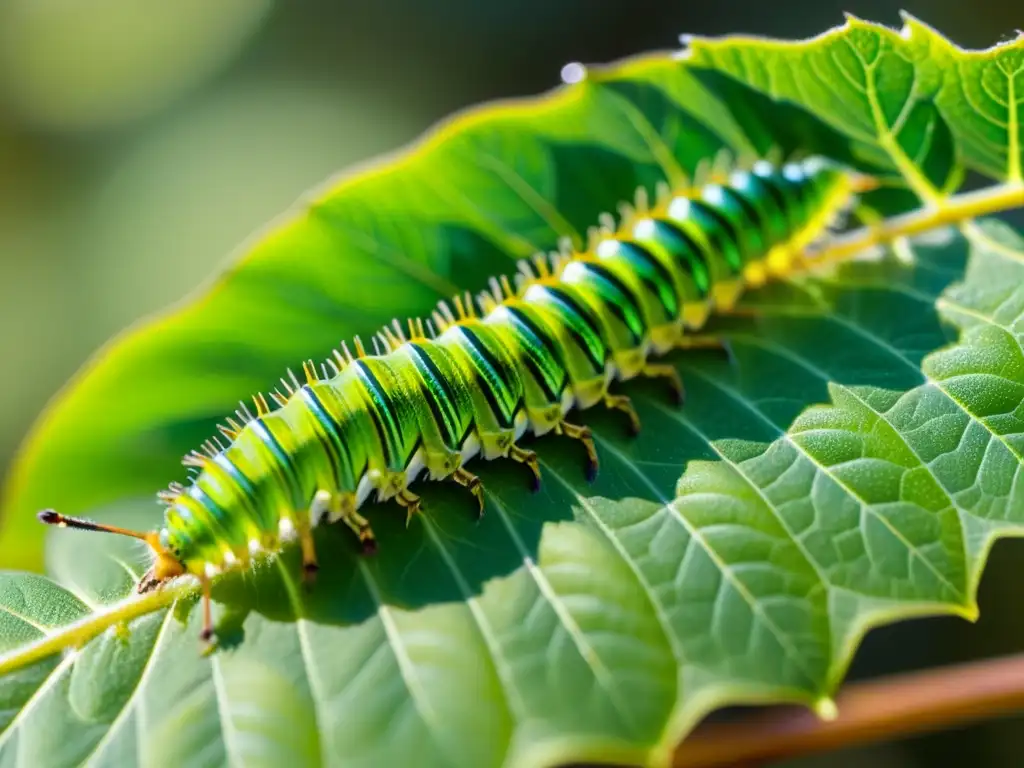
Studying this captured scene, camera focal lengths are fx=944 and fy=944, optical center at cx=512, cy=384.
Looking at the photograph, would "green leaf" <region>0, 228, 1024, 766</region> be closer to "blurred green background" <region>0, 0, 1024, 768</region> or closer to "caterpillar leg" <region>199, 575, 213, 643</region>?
"caterpillar leg" <region>199, 575, 213, 643</region>

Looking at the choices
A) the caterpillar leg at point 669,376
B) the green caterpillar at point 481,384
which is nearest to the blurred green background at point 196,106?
the green caterpillar at point 481,384

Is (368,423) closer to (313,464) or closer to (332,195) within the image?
(313,464)

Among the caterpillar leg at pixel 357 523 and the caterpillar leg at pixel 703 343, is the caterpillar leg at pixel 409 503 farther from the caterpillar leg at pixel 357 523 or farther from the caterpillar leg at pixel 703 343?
the caterpillar leg at pixel 703 343

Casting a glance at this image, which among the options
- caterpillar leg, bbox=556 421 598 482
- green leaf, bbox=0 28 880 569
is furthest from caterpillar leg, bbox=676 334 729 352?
green leaf, bbox=0 28 880 569

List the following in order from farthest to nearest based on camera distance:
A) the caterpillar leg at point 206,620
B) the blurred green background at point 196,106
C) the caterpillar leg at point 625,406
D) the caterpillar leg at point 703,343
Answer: the blurred green background at point 196,106 → the caterpillar leg at point 703,343 → the caterpillar leg at point 625,406 → the caterpillar leg at point 206,620

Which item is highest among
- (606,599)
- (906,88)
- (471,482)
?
(906,88)

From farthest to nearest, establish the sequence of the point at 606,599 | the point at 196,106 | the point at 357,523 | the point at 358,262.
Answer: the point at 196,106 < the point at 358,262 < the point at 357,523 < the point at 606,599

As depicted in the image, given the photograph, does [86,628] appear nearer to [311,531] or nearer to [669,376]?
[311,531]

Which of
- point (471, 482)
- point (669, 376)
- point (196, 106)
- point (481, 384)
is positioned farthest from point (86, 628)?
point (196, 106)
